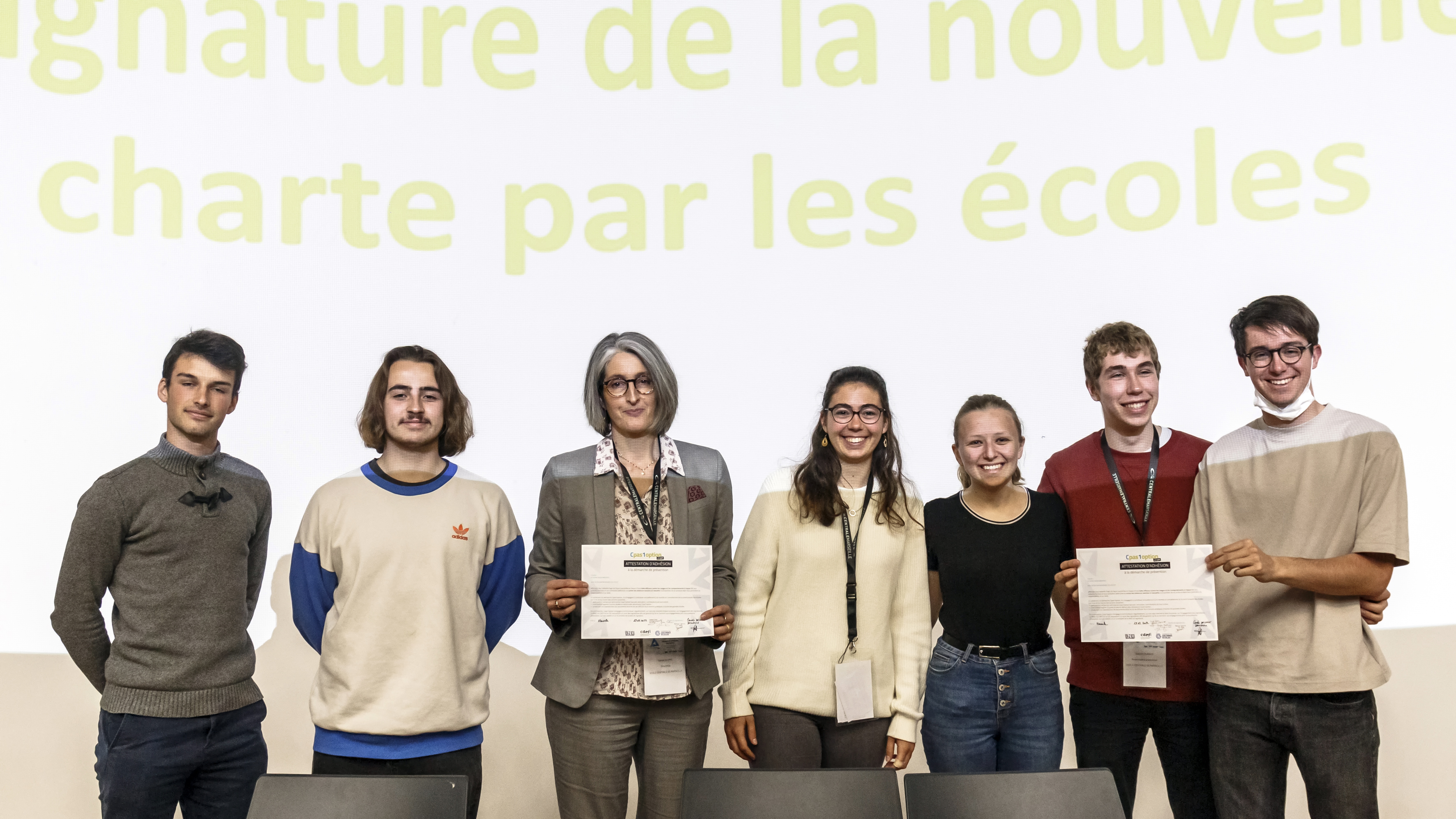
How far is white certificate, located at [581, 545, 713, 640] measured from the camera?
2295mm

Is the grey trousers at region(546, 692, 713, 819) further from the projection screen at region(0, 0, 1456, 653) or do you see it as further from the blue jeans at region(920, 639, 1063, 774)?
the projection screen at region(0, 0, 1456, 653)

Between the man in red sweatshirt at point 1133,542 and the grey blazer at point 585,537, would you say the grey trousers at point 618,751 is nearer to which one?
the grey blazer at point 585,537

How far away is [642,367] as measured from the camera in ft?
8.12

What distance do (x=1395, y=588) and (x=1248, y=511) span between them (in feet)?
4.87

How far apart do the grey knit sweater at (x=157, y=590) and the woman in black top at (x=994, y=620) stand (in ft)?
6.06

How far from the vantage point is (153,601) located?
2377 mm

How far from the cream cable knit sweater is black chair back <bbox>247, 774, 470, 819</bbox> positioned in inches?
31.7

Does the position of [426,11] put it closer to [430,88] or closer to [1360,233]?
[430,88]

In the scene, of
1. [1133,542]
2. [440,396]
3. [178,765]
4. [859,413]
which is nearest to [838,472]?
[859,413]

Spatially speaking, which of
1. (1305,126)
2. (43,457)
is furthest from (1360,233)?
(43,457)

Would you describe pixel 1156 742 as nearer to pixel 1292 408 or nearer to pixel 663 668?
pixel 1292 408

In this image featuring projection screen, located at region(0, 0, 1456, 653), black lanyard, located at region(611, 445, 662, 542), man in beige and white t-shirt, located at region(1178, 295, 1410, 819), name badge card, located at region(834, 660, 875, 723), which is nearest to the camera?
man in beige and white t-shirt, located at region(1178, 295, 1410, 819)

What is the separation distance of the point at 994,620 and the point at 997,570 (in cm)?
12

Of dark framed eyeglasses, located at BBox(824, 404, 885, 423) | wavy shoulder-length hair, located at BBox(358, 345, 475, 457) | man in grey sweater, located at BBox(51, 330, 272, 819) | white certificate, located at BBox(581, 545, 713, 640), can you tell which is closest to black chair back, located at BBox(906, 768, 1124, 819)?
white certificate, located at BBox(581, 545, 713, 640)
